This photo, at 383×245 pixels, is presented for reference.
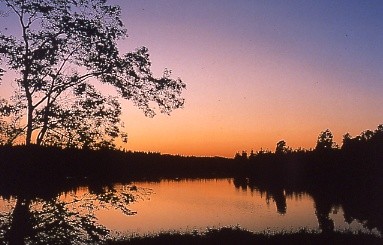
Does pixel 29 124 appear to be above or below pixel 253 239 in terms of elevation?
above

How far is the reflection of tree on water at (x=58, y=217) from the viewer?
39.5 feet

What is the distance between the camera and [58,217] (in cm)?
1209

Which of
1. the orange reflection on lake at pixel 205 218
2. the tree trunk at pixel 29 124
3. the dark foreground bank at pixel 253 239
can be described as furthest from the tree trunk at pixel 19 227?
the orange reflection on lake at pixel 205 218

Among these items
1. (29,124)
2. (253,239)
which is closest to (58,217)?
(29,124)

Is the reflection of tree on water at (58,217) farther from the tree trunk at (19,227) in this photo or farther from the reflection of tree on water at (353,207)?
the reflection of tree on water at (353,207)

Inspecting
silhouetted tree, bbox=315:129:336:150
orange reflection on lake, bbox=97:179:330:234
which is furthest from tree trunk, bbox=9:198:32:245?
silhouetted tree, bbox=315:129:336:150

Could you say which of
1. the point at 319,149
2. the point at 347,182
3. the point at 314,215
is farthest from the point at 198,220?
the point at 319,149

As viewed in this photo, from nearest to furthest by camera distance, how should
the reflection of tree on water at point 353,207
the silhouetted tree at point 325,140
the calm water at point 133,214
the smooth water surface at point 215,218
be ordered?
the calm water at point 133,214
the reflection of tree on water at point 353,207
the smooth water surface at point 215,218
the silhouetted tree at point 325,140

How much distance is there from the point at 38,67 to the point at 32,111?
4.05 feet

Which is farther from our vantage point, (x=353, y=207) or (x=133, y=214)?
(x=353, y=207)

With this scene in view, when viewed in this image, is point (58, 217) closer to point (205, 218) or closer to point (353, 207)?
point (205, 218)

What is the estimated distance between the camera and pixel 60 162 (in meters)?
12.5

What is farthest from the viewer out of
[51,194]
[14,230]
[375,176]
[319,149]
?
[319,149]

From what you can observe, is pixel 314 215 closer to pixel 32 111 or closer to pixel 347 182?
pixel 32 111
